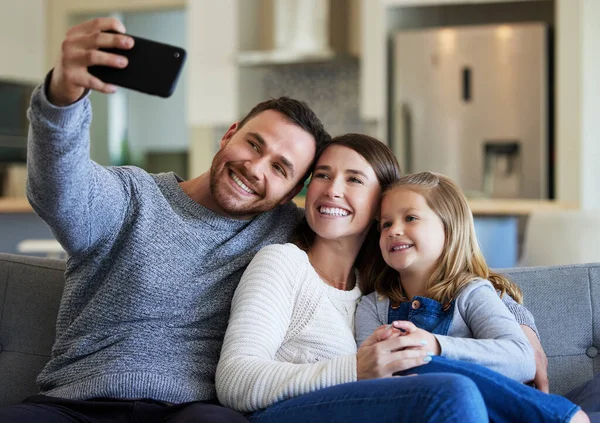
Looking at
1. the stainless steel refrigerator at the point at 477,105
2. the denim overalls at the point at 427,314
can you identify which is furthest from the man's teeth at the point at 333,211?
the stainless steel refrigerator at the point at 477,105

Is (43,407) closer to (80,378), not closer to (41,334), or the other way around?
(80,378)

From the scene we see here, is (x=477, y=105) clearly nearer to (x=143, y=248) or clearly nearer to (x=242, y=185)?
(x=242, y=185)

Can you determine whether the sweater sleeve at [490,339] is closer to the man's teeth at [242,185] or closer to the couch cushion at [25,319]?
the man's teeth at [242,185]

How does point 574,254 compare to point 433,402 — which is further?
point 574,254

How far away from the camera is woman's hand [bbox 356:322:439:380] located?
1456 mm

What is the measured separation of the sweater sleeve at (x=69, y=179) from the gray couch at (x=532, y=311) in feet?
1.16

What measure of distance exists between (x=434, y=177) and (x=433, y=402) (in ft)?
2.06

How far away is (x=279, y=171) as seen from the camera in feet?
6.03

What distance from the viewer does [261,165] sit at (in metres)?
1.81

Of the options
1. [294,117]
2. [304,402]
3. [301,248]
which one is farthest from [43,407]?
[294,117]

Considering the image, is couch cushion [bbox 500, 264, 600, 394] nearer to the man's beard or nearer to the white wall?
the man's beard

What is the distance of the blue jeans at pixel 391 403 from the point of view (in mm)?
1291

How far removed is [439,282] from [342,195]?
281 millimetres

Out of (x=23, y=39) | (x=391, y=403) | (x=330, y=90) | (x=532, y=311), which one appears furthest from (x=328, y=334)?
(x=23, y=39)
